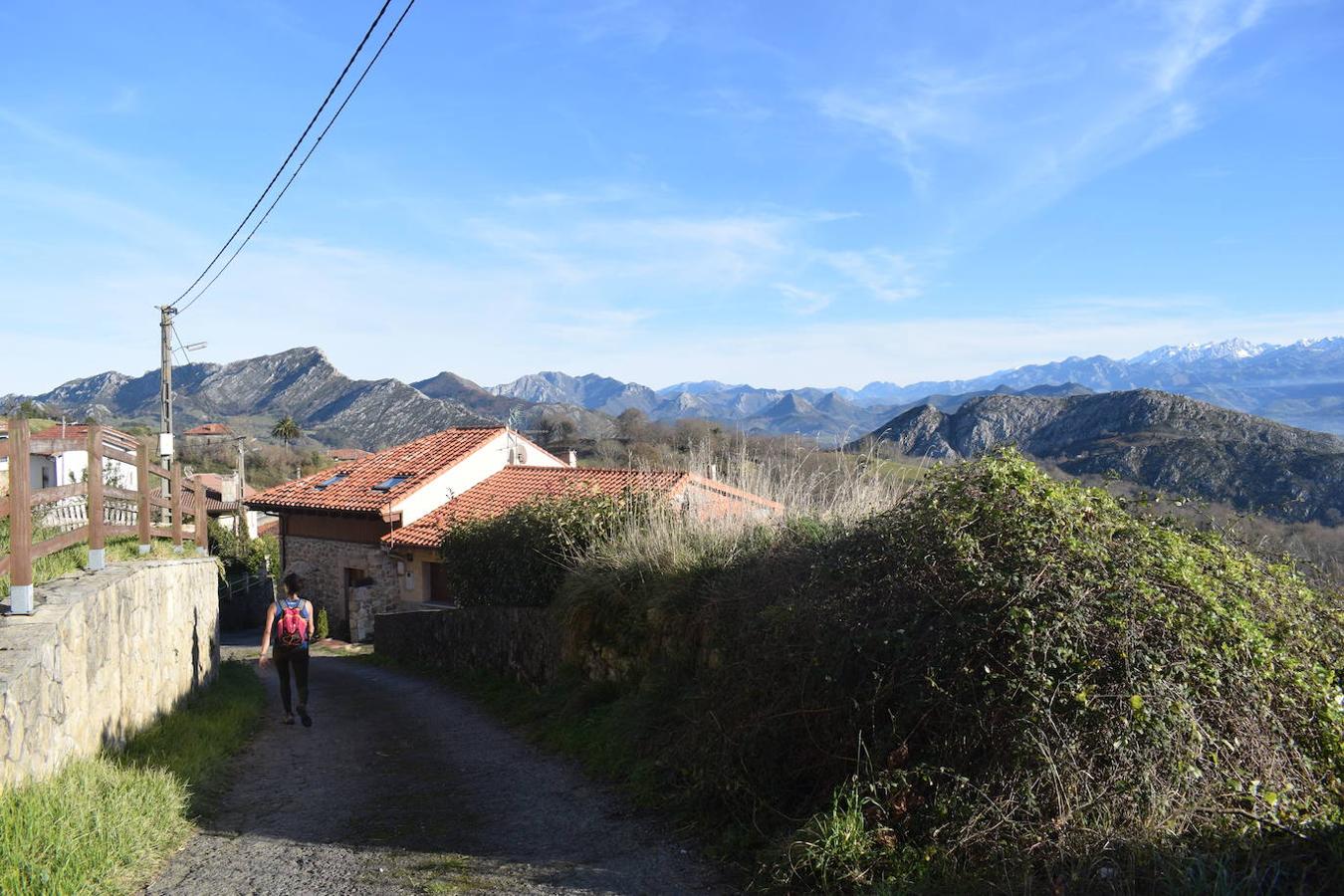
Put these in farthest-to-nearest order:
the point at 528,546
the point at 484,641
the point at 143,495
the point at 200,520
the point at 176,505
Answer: the point at 200,520
the point at 484,641
the point at 528,546
the point at 176,505
the point at 143,495

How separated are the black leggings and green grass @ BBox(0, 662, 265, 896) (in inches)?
81.6

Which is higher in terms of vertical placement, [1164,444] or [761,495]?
[761,495]

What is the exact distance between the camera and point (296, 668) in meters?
9.81

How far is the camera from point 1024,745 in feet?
13.0

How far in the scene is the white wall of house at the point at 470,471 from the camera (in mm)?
26703

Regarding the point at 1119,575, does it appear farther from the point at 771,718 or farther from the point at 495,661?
the point at 495,661

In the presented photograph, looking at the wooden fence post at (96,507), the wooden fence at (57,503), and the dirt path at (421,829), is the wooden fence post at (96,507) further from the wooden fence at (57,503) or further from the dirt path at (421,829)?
Result: the dirt path at (421,829)

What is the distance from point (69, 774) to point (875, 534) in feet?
15.9

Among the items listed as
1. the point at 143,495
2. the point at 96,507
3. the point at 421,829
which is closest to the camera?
the point at 421,829

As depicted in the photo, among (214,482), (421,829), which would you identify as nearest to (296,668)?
(421,829)

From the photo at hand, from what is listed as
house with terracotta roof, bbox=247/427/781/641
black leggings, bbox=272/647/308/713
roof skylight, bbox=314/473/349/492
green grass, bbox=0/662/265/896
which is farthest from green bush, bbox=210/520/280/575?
green grass, bbox=0/662/265/896

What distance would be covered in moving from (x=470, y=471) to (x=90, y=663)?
23.0 metres

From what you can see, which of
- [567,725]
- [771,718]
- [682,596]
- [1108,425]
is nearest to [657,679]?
[682,596]

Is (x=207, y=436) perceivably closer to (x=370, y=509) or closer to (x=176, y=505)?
(x=370, y=509)
